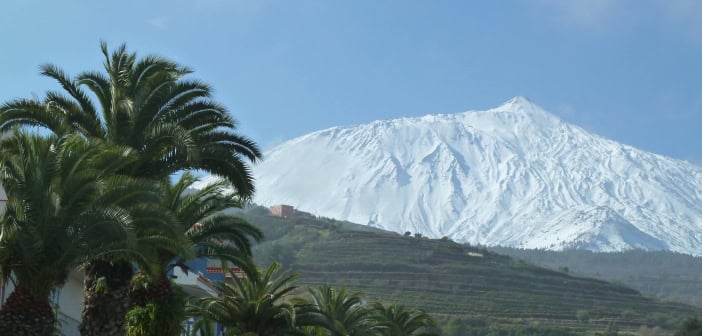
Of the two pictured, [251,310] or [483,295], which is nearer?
[251,310]

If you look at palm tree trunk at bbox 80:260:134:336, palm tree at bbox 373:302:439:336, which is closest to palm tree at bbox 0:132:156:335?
palm tree trunk at bbox 80:260:134:336

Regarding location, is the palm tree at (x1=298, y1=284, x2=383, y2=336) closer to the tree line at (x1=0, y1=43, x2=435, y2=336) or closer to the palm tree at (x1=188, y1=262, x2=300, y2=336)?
the palm tree at (x1=188, y1=262, x2=300, y2=336)

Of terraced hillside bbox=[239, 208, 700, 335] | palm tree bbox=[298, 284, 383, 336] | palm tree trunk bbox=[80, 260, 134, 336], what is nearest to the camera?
palm tree trunk bbox=[80, 260, 134, 336]

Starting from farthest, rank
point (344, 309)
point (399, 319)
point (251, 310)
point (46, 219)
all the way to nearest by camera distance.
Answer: point (399, 319) → point (344, 309) → point (251, 310) → point (46, 219)

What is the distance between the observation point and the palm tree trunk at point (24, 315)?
70.4 ft

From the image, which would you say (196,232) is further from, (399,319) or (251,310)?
(399,319)

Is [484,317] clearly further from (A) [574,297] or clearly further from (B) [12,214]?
(B) [12,214]

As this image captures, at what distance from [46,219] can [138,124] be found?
4.43 meters

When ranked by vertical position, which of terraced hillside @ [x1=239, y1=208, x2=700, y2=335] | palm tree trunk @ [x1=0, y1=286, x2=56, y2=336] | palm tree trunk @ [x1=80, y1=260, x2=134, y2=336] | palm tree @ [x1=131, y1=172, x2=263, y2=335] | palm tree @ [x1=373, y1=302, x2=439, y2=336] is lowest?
palm tree trunk @ [x1=0, y1=286, x2=56, y2=336]

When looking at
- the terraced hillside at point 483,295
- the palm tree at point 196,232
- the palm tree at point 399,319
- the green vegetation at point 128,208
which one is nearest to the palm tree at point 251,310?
the green vegetation at point 128,208

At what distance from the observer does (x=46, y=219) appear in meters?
21.5

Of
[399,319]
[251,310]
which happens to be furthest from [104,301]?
[399,319]

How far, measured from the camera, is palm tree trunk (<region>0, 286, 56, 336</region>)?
70.4 feet

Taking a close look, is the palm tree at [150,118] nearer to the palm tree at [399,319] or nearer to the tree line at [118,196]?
the tree line at [118,196]
